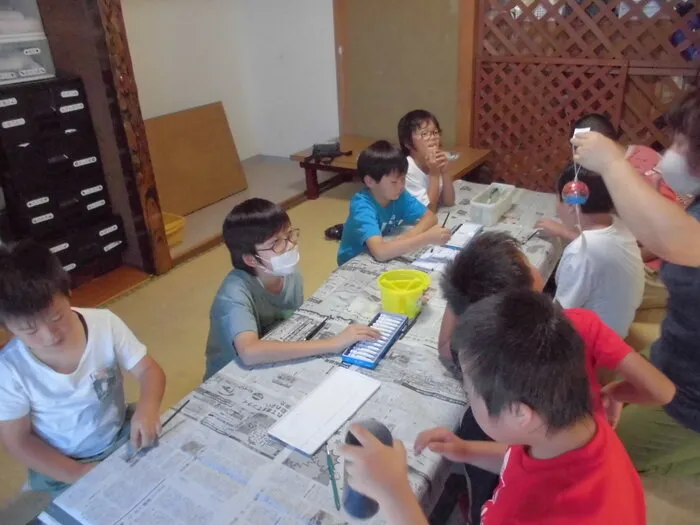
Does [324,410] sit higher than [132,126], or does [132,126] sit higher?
[132,126]

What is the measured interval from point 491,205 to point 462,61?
78.9 inches

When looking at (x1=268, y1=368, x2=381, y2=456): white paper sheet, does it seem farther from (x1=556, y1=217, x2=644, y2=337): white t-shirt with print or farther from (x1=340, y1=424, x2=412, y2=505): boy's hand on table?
(x1=556, y1=217, x2=644, y2=337): white t-shirt with print

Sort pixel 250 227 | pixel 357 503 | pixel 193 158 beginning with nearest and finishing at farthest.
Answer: pixel 357 503 → pixel 250 227 → pixel 193 158

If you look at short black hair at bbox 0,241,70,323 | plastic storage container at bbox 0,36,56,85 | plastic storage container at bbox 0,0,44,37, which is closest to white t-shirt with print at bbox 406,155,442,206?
short black hair at bbox 0,241,70,323

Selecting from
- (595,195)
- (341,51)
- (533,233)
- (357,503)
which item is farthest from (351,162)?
(357,503)

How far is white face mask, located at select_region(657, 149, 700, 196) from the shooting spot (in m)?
1.35

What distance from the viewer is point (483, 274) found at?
1170 millimetres

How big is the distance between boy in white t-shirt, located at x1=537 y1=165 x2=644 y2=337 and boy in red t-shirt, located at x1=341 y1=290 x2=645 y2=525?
81 cm

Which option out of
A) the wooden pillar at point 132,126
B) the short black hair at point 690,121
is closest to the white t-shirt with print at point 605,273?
the short black hair at point 690,121

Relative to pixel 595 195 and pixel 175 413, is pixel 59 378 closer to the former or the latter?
pixel 175 413

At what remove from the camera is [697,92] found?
50.4 inches

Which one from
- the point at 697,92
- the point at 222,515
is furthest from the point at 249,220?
the point at 697,92

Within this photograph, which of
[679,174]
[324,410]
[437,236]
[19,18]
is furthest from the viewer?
[19,18]

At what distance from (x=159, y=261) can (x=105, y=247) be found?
287 mm
